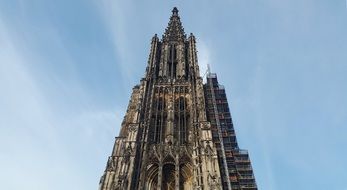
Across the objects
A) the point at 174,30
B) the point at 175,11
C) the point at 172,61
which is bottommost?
the point at 172,61

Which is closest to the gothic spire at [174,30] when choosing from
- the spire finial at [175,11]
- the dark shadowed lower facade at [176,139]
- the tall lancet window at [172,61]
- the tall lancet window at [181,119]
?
the spire finial at [175,11]

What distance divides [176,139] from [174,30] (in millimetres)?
20997

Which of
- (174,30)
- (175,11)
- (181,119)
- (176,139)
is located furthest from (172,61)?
(175,11)

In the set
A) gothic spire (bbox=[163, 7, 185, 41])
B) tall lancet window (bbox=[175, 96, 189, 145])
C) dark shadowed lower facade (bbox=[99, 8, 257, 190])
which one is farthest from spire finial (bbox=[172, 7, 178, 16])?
tall lancet window (bbox=[175, 96, 189, 145])

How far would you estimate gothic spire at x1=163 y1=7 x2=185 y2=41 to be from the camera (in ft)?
144

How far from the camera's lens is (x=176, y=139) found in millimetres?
28922

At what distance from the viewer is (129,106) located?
33.4 metres

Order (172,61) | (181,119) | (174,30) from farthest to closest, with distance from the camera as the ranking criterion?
1. (174,30)
2. (172,61)
3. (181,119)

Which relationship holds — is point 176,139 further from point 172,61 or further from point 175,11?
point 175,11

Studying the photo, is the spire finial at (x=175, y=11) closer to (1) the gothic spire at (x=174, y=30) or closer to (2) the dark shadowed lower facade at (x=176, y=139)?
(1) the gothic spire at (x=174, y=30)

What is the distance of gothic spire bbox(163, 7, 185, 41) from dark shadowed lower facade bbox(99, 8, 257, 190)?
180 inches

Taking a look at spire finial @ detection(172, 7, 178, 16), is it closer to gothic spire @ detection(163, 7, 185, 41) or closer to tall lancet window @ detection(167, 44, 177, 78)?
gothic spire @ detection(163, 7, 185, 41)

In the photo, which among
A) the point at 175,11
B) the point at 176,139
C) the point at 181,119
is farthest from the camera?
the point at 175,11

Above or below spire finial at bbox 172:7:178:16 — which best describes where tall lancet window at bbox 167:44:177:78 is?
below
